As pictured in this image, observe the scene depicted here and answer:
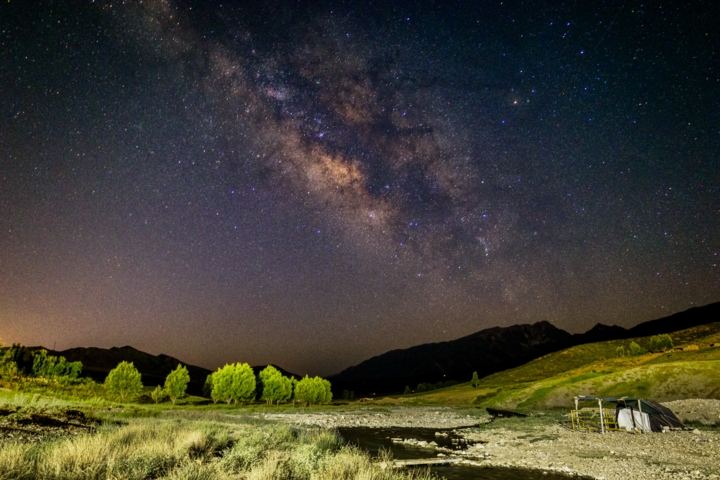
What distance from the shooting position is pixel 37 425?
65.0ft

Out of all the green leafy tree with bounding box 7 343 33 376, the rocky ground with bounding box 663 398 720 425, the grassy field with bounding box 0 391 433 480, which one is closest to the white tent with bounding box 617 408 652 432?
the rocky ground with bounding box 663 398 720 425

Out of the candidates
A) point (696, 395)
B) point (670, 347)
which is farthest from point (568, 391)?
point (670, 347)

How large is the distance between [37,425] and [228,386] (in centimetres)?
6612

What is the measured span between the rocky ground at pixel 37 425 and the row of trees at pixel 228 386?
56.7 m

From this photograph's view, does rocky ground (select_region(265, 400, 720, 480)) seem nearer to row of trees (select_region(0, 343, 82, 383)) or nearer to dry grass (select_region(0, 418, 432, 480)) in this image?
dry grass (select_region(0, 418, 432, 480))

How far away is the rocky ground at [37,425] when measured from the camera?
17.0 metres

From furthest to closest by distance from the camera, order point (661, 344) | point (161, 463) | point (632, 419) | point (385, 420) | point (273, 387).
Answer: point (661, 344) < point (273, 387) < point (385, 420) < point (632, 419) < point (161, 463)

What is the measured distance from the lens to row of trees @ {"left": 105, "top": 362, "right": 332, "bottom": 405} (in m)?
76.1

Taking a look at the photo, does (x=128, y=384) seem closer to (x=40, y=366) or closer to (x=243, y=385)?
(x=243, y=385)

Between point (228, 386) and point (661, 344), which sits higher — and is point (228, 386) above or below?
above

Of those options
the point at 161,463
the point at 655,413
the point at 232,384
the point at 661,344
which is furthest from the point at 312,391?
the point at 661,344

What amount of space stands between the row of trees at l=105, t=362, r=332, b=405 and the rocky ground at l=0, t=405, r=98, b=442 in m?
56.7

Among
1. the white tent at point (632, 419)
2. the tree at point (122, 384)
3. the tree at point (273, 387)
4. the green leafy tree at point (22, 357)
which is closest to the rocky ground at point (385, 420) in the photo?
the white tent at point (632, 419)

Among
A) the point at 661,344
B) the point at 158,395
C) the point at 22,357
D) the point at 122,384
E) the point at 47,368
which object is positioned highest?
the point at 22,357
